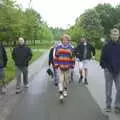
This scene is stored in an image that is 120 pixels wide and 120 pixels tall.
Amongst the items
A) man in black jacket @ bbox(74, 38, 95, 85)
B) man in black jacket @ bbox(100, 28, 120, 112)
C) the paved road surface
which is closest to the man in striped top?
the paved road surface

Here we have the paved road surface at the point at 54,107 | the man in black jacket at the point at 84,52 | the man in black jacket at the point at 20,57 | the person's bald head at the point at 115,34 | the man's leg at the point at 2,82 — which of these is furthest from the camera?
the man in black jacket at the point at 84,52

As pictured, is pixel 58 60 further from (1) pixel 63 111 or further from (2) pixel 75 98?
(1) pixel 63 111

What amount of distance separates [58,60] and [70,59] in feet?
1.07

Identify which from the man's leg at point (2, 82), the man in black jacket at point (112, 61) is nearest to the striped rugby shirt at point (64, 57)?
the man in black jacket at point (112, 61)

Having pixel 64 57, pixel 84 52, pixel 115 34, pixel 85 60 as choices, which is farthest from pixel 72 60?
pixel 85 60

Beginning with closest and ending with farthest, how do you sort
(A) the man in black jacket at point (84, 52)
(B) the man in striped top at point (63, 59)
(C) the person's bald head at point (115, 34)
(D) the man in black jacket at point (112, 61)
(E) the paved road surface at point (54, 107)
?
(E) the paved road surface at point (54, 107) → (C) the person's bald head at point (115, 34) → (D) the man in black jacket at point (112, 61) → (B) the man in striped top at point (63, 59) → (A) the man in black jacket at point (84, 52)

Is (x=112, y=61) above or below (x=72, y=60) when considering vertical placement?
above

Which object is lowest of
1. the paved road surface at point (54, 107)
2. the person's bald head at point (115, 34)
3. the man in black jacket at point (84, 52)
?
the paved road surface at point (54, 107)

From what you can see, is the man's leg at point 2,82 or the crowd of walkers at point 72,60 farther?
the man's leg at point 2,82

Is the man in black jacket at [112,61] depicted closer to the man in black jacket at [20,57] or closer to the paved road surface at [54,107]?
the paved road surface at [54,107]

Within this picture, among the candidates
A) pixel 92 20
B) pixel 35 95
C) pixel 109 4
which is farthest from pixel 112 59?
pixel 109 4

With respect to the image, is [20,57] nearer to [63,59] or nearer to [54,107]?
[63,59]

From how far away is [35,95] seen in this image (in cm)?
1387

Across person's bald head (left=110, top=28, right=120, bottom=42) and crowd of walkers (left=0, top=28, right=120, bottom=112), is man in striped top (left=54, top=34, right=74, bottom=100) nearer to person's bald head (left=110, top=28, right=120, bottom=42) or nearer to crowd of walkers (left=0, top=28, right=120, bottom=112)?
crowd of walkers (left=0, top=28, right=120, bottom=112)
